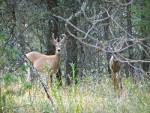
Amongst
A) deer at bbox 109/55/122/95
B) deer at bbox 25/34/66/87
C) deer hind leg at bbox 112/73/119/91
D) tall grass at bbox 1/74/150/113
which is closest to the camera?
tall grass at bbox 1/74/150/113

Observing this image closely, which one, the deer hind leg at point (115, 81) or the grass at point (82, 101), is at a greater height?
the grass at point (82, 101)

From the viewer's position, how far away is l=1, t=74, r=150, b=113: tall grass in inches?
247

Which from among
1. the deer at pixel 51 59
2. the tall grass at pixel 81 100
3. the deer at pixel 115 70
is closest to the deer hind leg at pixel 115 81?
the deer at pixel 115 70

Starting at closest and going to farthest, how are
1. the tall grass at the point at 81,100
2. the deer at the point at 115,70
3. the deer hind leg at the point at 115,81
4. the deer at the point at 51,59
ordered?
the tall grass at the point at 81,100 < the deer hind leg at the point at 115,81 < the deer at the point at 115,70 < the deer at the point at 51,59

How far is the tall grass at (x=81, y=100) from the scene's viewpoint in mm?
6270

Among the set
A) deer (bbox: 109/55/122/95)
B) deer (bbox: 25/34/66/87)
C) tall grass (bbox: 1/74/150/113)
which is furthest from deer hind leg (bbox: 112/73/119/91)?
deer (bbox: 25/34/66/87)

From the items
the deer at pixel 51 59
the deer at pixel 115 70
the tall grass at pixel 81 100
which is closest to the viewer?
the tall grass at pixel 81 100

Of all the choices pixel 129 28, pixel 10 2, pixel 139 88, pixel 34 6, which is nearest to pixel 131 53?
pixel 129 28

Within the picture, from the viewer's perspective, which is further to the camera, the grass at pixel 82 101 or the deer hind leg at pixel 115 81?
the deer hind leg at pixel 115 81

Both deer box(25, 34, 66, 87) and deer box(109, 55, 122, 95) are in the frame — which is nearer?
deer box(109, 55, 122, 95)

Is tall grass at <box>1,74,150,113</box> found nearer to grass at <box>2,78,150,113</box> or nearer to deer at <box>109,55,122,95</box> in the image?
grass at <box>2,78,150,113</box>

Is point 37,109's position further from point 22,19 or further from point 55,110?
point 22,19

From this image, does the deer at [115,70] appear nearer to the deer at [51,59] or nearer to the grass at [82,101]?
the grass at [82,101]

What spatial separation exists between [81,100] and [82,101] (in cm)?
35
